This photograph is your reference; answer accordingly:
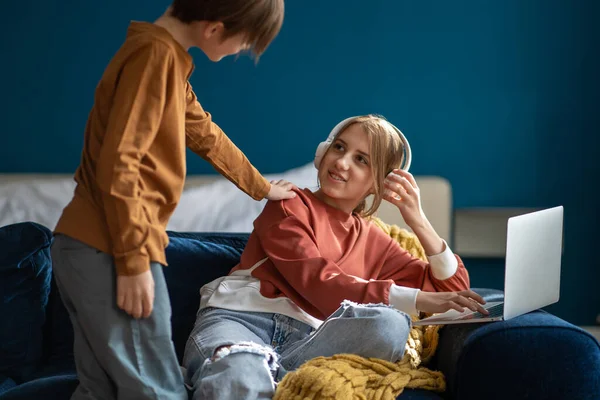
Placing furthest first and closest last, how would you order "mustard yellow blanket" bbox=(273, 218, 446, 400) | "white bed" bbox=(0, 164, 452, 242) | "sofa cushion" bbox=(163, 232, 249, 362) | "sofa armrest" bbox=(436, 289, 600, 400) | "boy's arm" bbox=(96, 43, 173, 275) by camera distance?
1. "white bed" bbox=(0, 164, 452, 242)
2. "sofa cushion" bbox=(163, 232, 249, 362)
3. "sofa armrest" bbox=(436, 289, 600, 400)
4. "mustard yellow blanket" bbox=(273, 218, 446, 400)
5. "boy's arm" bbox=(96, 43, 173, 275)

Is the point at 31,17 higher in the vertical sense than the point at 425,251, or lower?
higher

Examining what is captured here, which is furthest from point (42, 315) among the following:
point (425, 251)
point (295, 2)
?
point (295, 2)

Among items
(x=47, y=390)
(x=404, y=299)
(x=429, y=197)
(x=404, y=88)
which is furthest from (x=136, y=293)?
(x=404, y=88)

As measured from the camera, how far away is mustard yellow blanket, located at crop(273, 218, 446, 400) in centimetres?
137

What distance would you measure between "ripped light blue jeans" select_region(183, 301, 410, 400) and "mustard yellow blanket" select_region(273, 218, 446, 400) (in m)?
0.04

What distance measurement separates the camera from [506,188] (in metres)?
2.67

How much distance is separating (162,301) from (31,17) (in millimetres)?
1597

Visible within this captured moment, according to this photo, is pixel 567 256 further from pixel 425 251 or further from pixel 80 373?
pixel 80 373

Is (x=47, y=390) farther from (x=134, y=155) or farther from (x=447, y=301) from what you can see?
(x=447, y=301)

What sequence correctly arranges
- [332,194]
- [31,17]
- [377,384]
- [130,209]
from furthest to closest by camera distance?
1. [31,17]
2. [332,194]
3. [377,384]
4. [130,209]

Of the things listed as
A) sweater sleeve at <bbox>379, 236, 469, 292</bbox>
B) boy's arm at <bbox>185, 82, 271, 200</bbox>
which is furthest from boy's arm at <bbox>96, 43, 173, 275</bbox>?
sweater sleeve at <bbox>379, 236, 469, 292</bbox>

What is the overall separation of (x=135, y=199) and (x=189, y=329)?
0.78 metres

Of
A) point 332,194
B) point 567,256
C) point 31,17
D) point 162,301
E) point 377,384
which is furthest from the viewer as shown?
point 567,256

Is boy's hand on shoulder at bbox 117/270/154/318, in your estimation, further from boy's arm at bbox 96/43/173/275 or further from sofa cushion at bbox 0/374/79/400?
sofa cushion at bbox 0/374/79/400
